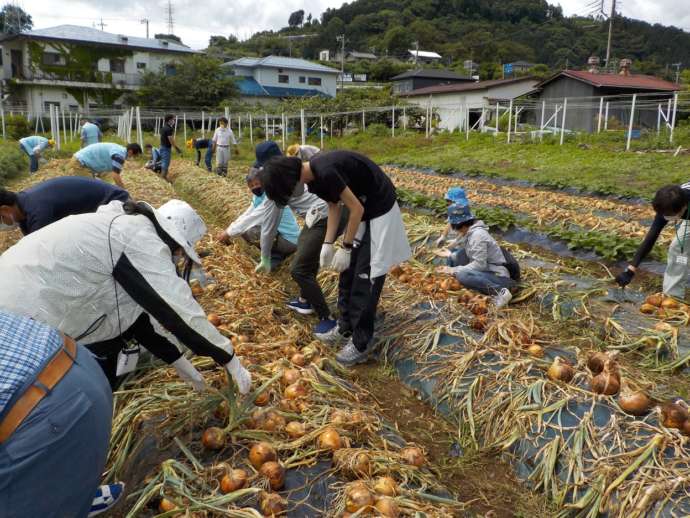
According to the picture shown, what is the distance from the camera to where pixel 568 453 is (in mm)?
2555

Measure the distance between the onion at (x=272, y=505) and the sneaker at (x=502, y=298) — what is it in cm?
283

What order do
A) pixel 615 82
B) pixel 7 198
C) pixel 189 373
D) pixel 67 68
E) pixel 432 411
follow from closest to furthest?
pixel 189 373, pixel 7 198, pixel 432 411, pixel 615 82, pixel 67 68

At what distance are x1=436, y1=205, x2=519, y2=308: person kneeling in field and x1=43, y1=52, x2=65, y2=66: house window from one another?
43.4m

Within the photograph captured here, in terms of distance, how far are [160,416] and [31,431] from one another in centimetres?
119

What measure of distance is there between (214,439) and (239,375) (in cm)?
29

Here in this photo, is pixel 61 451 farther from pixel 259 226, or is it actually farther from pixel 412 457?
pixel 259 226

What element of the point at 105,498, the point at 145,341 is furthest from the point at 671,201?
the point at 105,498

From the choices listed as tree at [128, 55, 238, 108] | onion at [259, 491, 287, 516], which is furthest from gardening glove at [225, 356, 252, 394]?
tree at [128, 55, 238, 108]

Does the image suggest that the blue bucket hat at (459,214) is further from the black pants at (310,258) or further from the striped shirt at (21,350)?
the striped shirt at (21,350)

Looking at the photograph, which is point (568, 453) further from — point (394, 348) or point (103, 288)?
point (103, 288)

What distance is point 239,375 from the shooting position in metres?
2.36

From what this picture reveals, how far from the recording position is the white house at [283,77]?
46.9 meters

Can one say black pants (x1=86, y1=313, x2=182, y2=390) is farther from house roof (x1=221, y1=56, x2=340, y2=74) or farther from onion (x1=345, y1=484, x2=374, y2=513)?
house roof (x1=221, y1=56, x2=340, y2=74)

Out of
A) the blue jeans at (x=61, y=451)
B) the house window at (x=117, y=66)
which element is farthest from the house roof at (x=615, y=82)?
the house window at (x=117, y=66)
